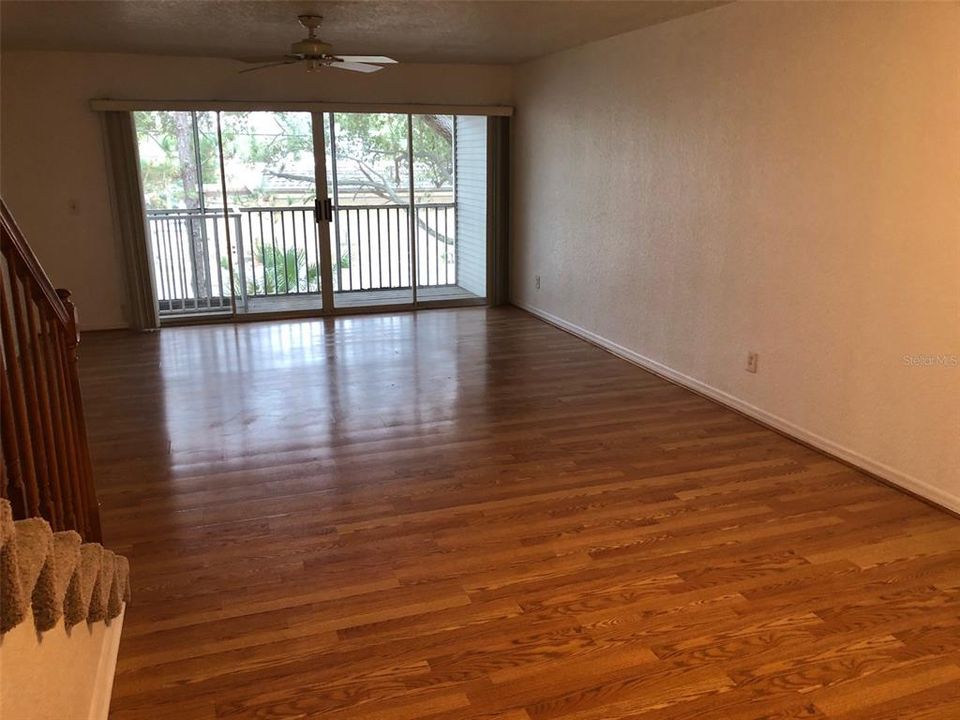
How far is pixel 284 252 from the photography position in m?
7.13

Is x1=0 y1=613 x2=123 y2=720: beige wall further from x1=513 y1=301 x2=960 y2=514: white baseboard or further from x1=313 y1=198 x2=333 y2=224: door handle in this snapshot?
x1=313 y1=198 x2=333 y2=224: door handle

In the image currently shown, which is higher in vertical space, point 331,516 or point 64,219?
point 64,219

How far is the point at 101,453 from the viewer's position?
364 centimetres

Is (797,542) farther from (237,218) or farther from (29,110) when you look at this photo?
(29,110)

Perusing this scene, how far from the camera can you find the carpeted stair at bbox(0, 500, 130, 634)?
128 cm

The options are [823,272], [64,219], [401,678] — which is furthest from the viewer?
[64,219]

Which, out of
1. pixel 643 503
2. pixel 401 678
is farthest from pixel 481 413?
pixel 401 678

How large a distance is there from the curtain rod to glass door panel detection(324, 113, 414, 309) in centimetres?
24

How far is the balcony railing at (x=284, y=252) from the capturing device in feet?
21.6

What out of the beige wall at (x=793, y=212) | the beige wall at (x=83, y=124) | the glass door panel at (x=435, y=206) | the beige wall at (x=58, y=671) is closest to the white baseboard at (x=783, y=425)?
the beige wall at (x=793, y=212)

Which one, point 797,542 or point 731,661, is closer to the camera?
point 731,661

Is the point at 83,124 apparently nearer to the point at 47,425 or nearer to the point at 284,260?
the point at 284,260

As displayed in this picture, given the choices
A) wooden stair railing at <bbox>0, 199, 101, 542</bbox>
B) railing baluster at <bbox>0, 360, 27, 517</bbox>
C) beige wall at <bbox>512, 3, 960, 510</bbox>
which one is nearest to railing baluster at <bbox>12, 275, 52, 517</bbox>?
wooden stair railing at <bbox>0, 199, 101, 542</bbox>

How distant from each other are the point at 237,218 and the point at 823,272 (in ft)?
16.4
